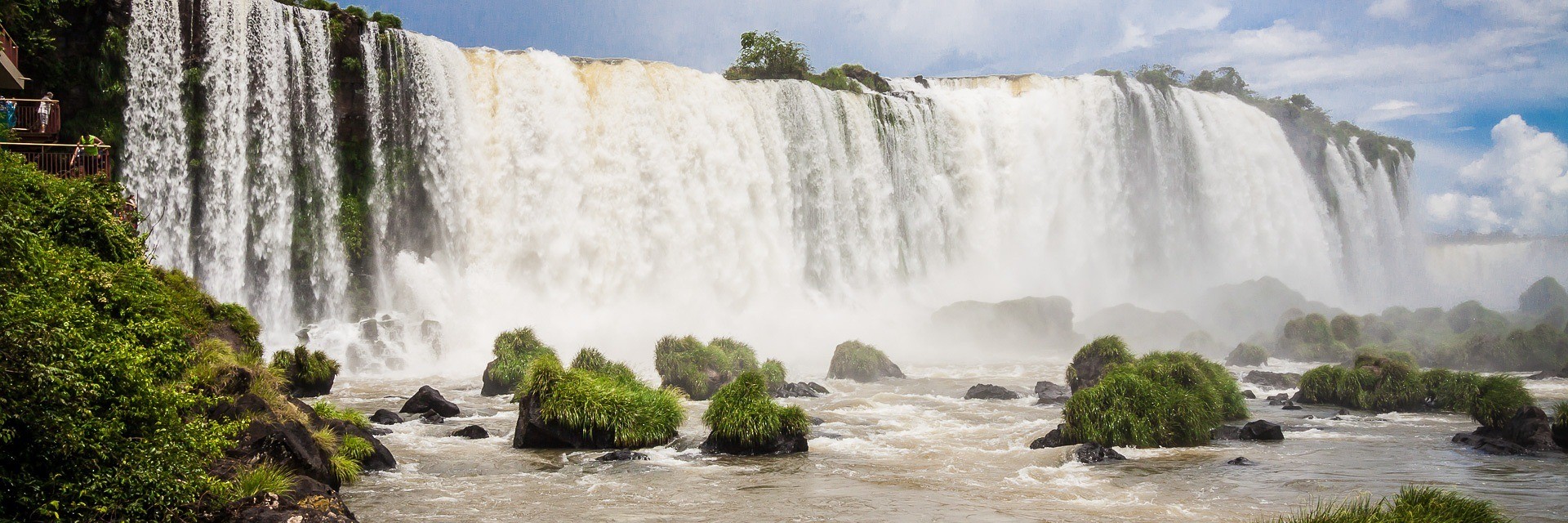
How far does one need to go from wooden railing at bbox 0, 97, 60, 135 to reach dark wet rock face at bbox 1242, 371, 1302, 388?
92.5 feet

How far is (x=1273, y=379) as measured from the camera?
26594 mm

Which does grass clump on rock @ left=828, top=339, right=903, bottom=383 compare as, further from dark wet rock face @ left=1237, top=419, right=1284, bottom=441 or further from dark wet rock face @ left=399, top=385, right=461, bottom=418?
dark wet rock face @ left=1237, top=419, right=1284, bottom=441

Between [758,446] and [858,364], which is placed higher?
[858,364]

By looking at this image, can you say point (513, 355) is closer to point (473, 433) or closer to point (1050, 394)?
point (473, 433)

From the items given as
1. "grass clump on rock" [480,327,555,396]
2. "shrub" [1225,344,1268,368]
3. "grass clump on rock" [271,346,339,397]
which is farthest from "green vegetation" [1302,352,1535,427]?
"grass clump on rock" [271,346,339,397]

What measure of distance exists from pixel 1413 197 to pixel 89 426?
8190cm

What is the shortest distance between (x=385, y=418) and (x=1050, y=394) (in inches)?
544

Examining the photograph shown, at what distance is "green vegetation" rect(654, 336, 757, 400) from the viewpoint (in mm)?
22031

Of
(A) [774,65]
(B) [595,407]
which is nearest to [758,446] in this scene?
(B) [595,407]

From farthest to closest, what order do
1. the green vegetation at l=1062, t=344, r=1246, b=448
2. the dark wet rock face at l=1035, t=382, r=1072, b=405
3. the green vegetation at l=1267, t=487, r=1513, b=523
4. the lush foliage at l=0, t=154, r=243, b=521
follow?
the dark wet rock face at l=1035, t=382, r=1072, b=405
the green vegetation at l=1062, t=344, r=1246, b=448
the green vegetation at l=1267, t=487, r=1513, b=523
the lush foliage at l=0, t=154, r=243, b=521

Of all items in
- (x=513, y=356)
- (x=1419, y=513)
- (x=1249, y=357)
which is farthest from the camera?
(x=1249, y=357)

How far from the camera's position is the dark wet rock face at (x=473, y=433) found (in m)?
15.9

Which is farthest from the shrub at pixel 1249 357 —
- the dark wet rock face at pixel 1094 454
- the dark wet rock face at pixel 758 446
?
the dark wet rock face at pixel 758 446

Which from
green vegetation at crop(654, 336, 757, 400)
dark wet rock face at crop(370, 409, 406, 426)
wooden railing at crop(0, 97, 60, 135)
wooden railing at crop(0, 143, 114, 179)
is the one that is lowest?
dark wet rock face at crop(370, 409, 406, 426)
